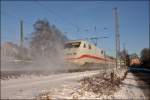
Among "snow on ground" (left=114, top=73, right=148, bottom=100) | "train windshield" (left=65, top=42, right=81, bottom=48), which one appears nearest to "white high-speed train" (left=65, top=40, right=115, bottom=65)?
"train windshield" (left=65, top=42, right=81, bottom=48)

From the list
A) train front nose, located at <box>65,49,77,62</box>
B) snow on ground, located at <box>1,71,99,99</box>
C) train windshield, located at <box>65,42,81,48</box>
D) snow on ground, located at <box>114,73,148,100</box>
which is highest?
train windshield, located at <box>65,42,81,48</box>

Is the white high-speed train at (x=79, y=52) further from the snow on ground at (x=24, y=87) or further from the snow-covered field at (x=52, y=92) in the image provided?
the snow-covered field at (x=52, y=92)

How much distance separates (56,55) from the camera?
41.6 meters

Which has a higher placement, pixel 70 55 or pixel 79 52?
pixel 79 52

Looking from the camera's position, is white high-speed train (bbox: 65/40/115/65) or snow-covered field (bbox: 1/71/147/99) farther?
white high-speed train (bbox: 65/40/115/65)

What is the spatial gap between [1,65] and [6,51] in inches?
200

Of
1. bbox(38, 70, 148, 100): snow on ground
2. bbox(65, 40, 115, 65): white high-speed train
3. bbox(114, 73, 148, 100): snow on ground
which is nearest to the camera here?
bbox(38, 70, 148, 100): snow on ground

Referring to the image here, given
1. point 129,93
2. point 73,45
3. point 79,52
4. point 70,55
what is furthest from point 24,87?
point 73,45

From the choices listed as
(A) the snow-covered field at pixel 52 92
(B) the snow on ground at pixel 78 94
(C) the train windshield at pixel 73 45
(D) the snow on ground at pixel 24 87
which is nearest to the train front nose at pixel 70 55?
(C) the train windshield at pixel 73 45

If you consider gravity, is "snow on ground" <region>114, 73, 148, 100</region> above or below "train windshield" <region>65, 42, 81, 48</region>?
below

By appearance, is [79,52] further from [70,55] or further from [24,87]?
[24,87]

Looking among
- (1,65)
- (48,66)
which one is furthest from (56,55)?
(1,65)

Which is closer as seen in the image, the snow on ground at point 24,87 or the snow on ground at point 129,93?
the snow on ground at point 24,87

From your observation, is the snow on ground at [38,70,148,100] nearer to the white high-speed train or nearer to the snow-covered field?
the snow-covered field
